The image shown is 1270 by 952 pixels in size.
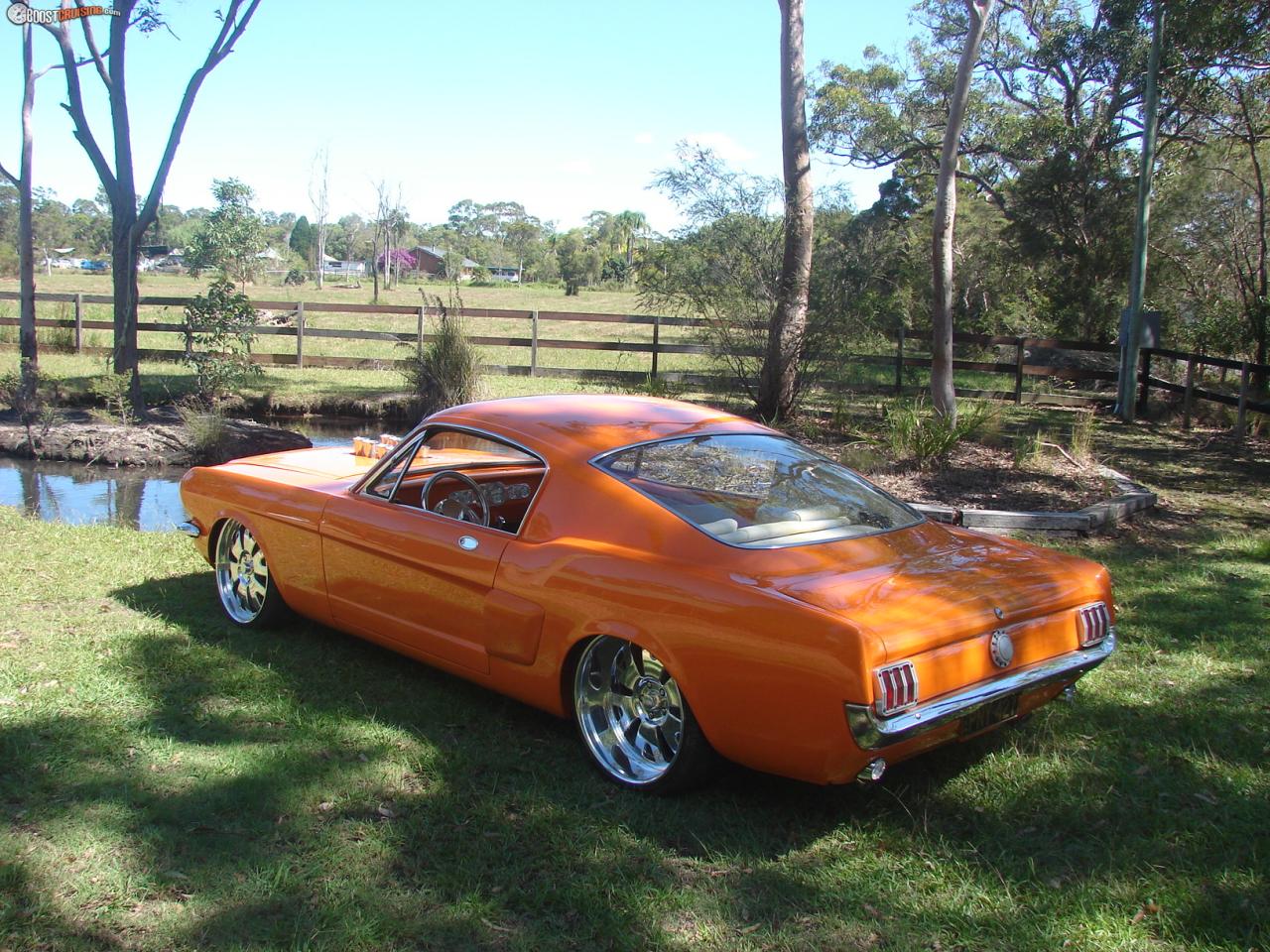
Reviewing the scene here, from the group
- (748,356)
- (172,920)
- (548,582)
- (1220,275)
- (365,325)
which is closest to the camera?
(172,920)

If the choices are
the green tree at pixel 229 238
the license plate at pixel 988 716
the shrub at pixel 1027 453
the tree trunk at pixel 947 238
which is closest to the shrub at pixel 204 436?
the green tree at pixel 229 238

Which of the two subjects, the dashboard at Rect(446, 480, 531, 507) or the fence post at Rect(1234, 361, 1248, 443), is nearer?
the dashboard at Rect(446, 480, 531, 507)

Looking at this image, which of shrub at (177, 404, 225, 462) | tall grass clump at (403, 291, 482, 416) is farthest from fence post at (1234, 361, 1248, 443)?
shrub at (177, 404, 225, 462)

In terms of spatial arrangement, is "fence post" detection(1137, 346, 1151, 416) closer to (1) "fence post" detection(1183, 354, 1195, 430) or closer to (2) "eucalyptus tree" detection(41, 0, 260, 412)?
(1) "fence post" detection(1183, 354, 1195, 430)

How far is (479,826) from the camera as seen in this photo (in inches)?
138

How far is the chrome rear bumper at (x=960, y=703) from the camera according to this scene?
3.07 meters

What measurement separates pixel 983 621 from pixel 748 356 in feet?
32.2

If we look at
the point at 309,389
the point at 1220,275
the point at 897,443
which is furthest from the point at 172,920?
the point at 1220,275

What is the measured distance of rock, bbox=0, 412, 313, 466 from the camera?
1249 cm

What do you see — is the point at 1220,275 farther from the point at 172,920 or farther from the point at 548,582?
the point at 172,920

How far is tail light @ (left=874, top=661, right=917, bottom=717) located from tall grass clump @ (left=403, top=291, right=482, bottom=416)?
11800 millimetres

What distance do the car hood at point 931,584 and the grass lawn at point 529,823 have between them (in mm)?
709

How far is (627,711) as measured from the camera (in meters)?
3.83

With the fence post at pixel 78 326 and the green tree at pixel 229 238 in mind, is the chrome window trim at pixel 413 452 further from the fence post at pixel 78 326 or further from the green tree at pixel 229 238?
the fence post at pixel 78 326
